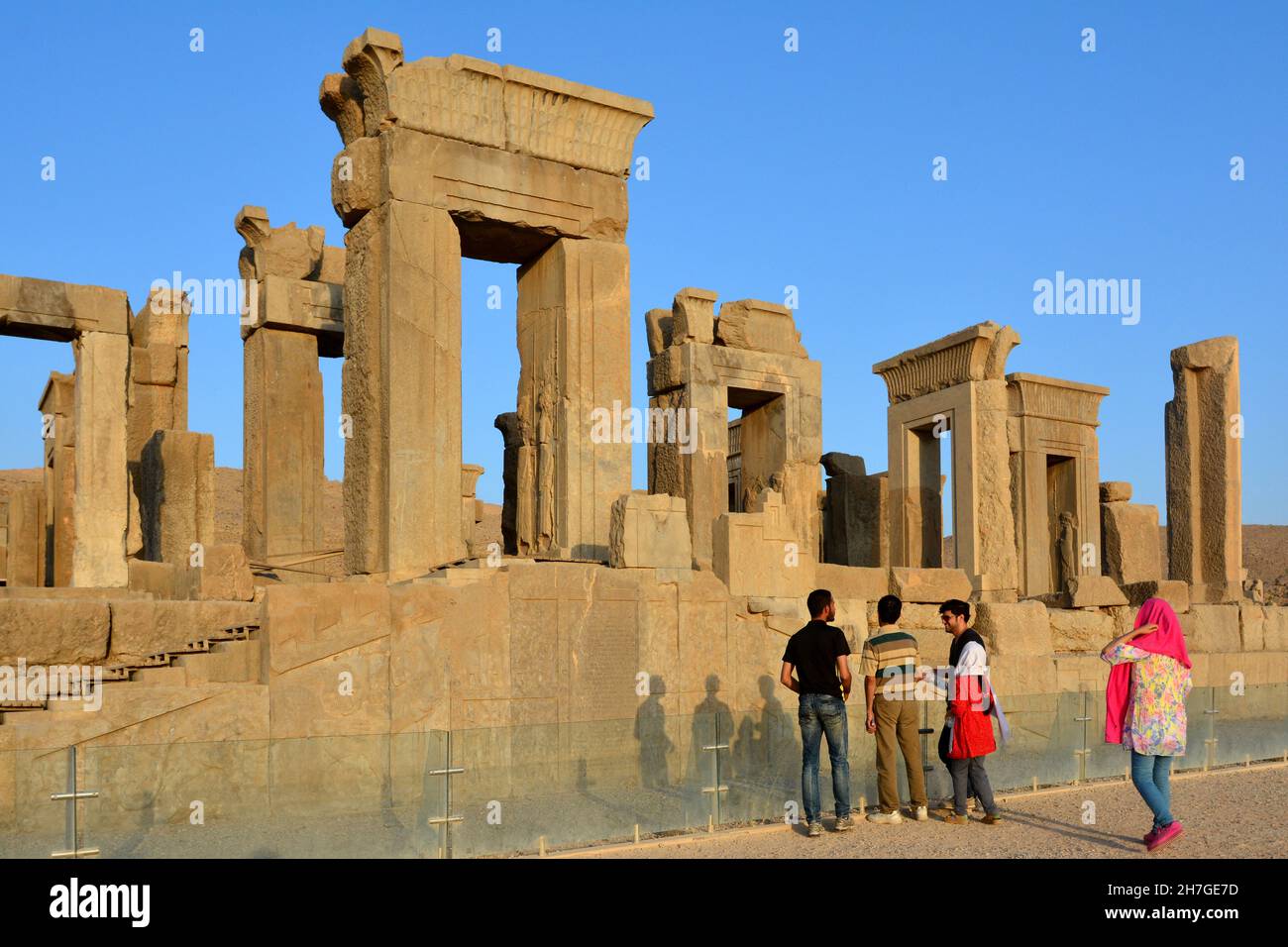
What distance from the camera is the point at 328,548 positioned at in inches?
627

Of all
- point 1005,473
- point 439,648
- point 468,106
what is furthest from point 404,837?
point 1005,473

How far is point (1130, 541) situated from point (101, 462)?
693 inches

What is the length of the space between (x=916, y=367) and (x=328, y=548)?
10105 millimetres

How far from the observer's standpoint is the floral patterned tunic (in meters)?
7.16

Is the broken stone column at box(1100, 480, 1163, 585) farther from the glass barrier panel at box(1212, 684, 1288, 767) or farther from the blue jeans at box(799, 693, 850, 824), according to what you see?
the blue jeans at box(799, 693, 850, 824)

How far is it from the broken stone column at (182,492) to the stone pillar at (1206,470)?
13886 mm

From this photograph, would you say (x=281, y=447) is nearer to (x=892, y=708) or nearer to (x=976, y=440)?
(x=892, y=708)

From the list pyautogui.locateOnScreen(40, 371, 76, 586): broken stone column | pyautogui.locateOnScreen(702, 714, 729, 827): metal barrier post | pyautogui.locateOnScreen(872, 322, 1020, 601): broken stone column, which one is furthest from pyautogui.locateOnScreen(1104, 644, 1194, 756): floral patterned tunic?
pyautogui.locateOnScreen(40, 371, 76, 586): broken stone column

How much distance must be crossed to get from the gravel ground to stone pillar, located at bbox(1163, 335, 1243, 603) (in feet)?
33.2

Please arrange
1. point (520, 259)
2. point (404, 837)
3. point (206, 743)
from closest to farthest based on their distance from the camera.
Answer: point (206, 743) → point (404, 837) → point (520, 259)

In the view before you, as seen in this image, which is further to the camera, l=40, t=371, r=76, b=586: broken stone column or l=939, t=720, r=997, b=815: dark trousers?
l=40, t=371, r=76, b=586: broken stone column

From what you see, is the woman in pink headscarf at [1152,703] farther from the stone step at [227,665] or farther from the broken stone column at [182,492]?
the broken stone column at [182,492]

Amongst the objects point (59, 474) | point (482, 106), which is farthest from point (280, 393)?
point (482, 106)
